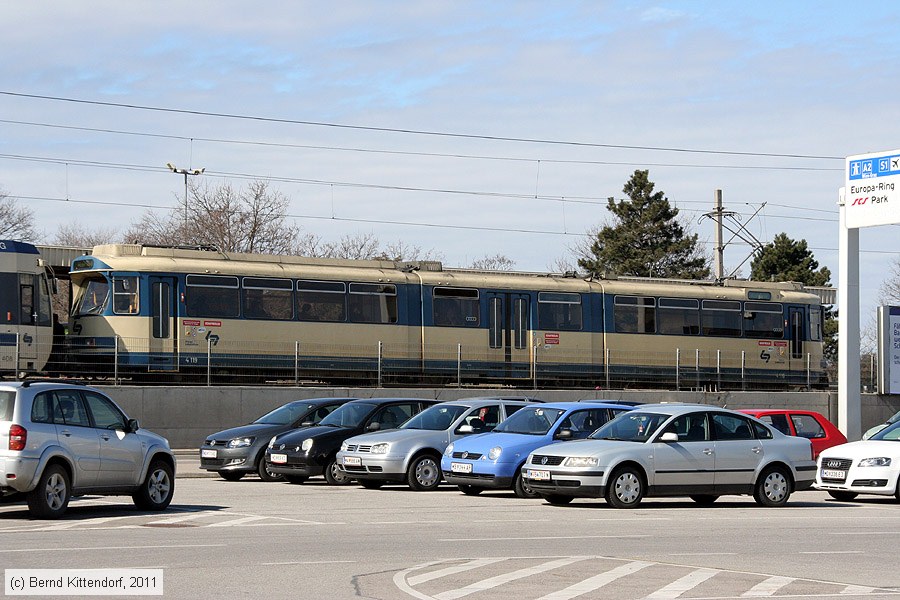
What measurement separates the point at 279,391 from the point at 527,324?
8292mm

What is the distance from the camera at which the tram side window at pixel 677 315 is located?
1577 inches

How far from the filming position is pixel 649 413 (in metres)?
19.2

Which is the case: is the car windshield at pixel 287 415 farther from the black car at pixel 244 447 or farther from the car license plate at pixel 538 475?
the car license plate at pixel 538 475

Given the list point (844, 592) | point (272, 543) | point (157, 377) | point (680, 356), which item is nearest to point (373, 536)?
point (272, 543)

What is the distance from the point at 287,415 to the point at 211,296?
30.4ft

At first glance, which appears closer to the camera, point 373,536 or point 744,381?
point 373,536

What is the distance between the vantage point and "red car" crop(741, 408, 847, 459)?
23922 millimetres

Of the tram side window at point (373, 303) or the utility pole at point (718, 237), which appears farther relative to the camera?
the utility pole at point (718, 237)

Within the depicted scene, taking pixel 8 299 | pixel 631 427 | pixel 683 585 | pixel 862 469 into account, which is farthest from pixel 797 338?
pixel 683 585

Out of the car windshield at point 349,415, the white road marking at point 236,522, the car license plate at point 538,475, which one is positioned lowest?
the white road marking at point 236,522

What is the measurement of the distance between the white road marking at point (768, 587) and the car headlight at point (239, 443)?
45.5 ft

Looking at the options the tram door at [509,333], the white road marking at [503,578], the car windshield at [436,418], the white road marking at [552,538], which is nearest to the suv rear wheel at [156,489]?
the white road marking at [552,538]

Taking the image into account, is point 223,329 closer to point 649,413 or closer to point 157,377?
point 157,377

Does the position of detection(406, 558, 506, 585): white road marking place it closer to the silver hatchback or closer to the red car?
the silver hatchback
